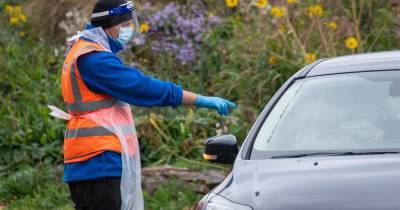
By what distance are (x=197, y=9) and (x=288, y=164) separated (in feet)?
26.1

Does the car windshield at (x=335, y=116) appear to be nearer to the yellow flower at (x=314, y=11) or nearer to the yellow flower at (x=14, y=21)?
the yellow flower at (x=314, y=11)

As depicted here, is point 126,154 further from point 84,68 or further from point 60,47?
point 60,47

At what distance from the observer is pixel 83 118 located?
21.5 ft

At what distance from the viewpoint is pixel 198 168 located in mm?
10562

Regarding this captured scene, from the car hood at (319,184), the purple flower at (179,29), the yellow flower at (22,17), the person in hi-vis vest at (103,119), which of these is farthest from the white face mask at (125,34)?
the yellow flower at (22,17)

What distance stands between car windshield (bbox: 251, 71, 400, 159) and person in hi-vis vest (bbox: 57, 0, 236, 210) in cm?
49

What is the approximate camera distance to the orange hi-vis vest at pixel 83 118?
21.4 ft

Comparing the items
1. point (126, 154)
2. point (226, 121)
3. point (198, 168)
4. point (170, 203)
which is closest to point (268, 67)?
point (226, 121)

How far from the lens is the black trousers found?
6.41 m

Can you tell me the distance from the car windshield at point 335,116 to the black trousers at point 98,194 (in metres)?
0.81

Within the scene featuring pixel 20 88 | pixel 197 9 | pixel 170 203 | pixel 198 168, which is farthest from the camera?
pixel 197 9

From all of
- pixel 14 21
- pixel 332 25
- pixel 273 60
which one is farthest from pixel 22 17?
pixel 332 25

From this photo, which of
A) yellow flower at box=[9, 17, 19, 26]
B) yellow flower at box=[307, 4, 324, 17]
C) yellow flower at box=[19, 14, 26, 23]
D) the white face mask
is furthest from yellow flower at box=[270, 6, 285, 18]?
the white face mask

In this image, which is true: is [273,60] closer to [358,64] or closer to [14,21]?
[14,21]
